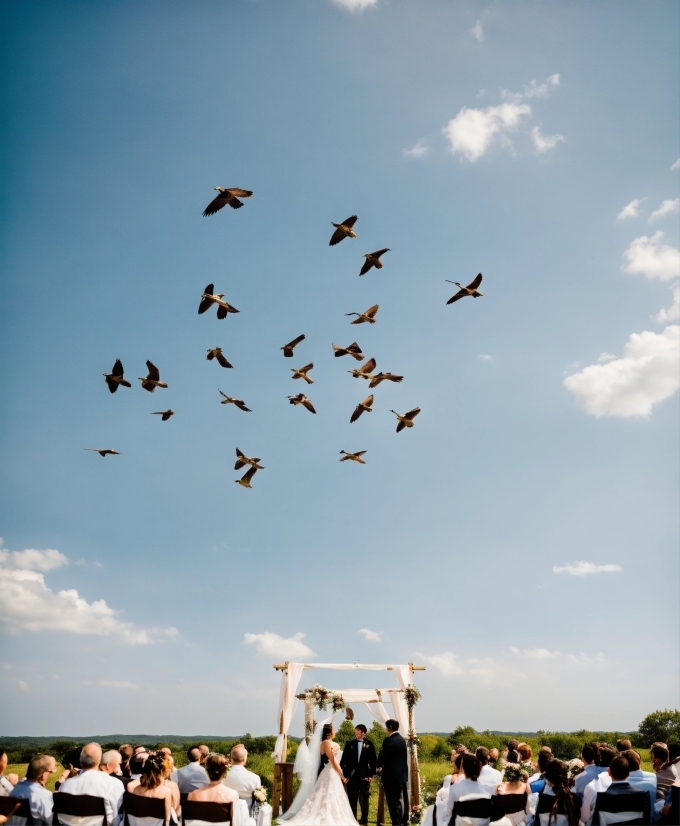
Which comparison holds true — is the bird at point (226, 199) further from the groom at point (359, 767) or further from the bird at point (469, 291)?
the groom at point (359, 767)

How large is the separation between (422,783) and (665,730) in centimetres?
2351

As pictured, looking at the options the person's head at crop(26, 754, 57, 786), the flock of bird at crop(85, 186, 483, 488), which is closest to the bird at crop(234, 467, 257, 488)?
Answer: the flock of bird at crop(85, 186, 483, 488)

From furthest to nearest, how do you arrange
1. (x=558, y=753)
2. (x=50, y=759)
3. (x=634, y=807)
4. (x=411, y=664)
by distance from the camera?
1. (x=558, y=753)
2. (x=411, y=664)
3. (x=50, y=759)
4. (x=634, y=807)

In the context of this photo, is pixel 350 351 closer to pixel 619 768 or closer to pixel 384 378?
pixel 384 378

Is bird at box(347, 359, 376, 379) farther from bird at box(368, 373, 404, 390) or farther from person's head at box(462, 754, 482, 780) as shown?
person's head at box(462, 754, 482, 780)

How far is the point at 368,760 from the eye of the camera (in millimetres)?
12055

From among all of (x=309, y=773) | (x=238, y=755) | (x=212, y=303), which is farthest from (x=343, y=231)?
(x=309, y=773)

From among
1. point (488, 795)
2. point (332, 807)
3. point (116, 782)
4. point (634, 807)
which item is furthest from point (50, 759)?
point (332, 807)

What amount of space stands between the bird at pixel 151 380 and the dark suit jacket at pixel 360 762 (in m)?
7.99

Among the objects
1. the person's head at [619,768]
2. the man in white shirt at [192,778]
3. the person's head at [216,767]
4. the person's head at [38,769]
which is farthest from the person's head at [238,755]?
the person's head at [619,768]

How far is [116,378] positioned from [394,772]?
9131mm

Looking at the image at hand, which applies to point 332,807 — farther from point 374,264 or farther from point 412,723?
point 374,264

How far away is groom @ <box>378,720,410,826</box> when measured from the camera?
35.2 ft

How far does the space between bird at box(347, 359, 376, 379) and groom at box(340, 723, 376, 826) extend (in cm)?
711
